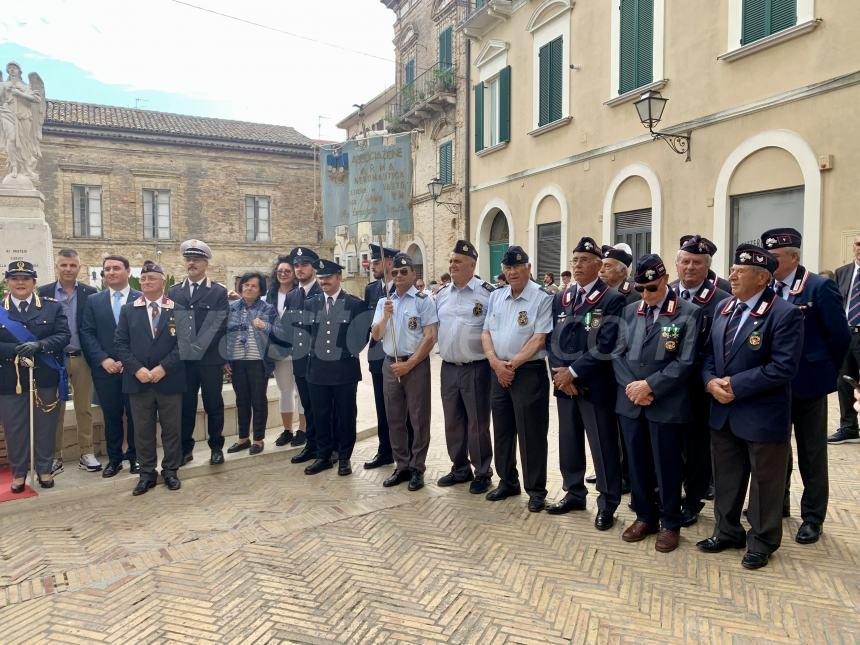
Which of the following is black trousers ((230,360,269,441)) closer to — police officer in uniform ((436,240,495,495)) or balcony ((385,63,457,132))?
police officer in uniform ((436,240,495,495))

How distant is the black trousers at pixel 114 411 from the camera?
5.48 metres

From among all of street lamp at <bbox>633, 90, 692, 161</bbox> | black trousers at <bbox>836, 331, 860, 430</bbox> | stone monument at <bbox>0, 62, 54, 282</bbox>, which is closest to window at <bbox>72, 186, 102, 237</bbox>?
stone monument at <bbox>0, 62, 54, 282</bbox>

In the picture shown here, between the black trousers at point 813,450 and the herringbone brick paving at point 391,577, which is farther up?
the black trousers at point 813,450

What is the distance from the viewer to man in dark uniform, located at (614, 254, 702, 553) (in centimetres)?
388

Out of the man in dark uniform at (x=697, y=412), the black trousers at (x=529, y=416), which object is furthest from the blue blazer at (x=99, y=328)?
the man in dark uniform at (x=697, y=412)

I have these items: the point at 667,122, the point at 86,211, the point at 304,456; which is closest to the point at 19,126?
the point at 304,456

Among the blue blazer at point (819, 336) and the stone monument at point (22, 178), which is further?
the stone monument at point (22, 178)

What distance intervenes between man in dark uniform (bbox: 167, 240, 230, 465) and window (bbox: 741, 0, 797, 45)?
8.62 m

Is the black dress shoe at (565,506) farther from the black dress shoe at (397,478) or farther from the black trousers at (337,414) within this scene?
the black trousers at (337,414)

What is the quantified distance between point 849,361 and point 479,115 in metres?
12.1

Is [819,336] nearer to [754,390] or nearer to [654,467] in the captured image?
[754,390]

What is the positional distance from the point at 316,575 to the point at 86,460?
303cm

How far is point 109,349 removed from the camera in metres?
5.48

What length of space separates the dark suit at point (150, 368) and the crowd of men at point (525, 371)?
14mm
